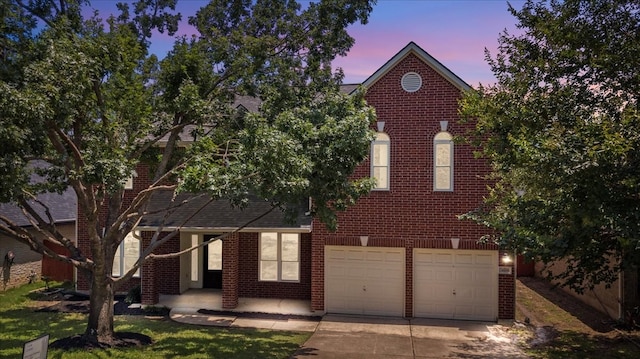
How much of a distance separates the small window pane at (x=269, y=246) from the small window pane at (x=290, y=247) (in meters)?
0.29

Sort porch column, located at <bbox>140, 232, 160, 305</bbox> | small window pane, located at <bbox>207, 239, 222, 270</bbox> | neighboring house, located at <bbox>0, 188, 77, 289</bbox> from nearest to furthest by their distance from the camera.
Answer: porch column, located at <bbox>140, 232, 160, 305</bbox>
small window pane, located at <bbox>207, 239, 222, 270</bbox>
neighboring house, located at <bbox>0, 188, 77, 289</bbox>

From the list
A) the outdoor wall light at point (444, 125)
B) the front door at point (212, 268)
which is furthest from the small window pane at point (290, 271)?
the outdoor wall light at point (444, 125)

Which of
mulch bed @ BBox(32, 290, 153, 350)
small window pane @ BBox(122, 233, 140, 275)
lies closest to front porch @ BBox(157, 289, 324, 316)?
mulch bed @ BBox(32, 290, 153, 350)

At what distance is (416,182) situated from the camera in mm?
14844

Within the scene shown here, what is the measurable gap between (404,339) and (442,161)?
5687 mm

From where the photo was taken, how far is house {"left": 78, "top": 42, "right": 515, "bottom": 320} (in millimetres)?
14617

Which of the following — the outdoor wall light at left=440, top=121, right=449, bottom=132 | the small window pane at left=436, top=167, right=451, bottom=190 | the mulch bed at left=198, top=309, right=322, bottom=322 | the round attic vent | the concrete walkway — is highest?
the round attic vent

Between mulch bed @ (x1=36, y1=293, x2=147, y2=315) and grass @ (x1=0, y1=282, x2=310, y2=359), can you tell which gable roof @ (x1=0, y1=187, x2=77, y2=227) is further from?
grass @ (x1=0, y1=282, x2=310, y2=359)

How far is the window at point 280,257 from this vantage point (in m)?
16.6

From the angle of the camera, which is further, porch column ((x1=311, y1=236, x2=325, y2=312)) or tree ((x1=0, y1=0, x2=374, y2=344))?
porch column ((x1=311, y1=236, x2=325, y2=312))

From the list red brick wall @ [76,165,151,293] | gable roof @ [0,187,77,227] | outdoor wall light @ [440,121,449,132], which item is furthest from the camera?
gable roof @ [0,187,77,227]

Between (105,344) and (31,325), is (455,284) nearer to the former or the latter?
(105,344)

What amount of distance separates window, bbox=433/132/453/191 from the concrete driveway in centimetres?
431

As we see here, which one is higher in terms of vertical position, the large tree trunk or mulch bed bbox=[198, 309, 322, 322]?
the large tree trunk
